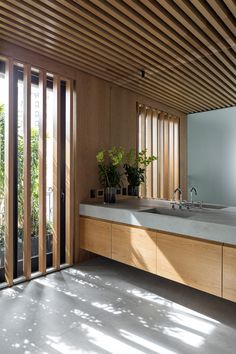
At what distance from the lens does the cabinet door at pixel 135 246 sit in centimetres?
289

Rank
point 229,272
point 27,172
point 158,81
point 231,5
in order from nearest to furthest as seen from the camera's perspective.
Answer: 1. point 231,5
2. point 229,272
3. point 27,172
4. point 158,81

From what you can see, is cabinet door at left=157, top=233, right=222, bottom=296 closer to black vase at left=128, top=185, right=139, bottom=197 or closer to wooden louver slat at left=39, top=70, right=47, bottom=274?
black vase at left=128, top=185, right=139, bottom=197

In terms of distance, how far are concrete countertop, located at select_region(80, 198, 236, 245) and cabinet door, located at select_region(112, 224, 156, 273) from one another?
10 cm

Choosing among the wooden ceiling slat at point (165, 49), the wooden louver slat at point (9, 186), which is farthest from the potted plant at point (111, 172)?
the wooden ceiling slat at point (165, 49)

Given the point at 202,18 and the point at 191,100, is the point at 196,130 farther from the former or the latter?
the point at 202,18

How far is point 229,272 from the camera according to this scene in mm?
2287

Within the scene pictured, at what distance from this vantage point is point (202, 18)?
2363 millimetres

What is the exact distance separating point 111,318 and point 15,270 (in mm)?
1450

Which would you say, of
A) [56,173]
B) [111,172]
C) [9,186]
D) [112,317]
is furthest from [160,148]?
[112,317]

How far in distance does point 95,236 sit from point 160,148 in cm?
146

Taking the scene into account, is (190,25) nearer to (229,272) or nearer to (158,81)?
(158,81)

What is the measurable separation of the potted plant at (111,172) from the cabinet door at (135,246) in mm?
600

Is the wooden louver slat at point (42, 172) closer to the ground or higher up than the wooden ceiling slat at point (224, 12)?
closer to the ground

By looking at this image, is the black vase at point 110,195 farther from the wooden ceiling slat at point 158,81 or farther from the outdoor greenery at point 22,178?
the wooden ceiling slat at point 158,81
